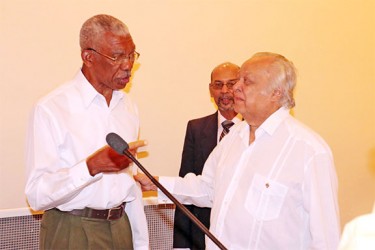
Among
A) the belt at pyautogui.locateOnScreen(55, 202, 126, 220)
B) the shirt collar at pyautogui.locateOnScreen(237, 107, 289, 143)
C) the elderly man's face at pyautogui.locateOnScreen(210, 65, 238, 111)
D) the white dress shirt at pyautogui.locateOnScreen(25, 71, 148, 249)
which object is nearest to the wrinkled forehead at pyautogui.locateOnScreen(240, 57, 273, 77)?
the shirt collar at pyautogui.locateOnScreen(237, 107, 289, 143)

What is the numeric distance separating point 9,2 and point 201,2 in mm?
1382

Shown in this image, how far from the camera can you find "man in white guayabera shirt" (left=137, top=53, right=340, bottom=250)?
216 cm

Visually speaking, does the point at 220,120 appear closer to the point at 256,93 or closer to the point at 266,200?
the point at 256,93

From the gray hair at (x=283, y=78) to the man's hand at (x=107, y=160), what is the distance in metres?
0.72

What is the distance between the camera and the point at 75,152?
231cm

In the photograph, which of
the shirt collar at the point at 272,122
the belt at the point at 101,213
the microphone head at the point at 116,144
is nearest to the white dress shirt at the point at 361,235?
the microphone head at the point at 116,144

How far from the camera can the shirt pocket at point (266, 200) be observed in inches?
86.4

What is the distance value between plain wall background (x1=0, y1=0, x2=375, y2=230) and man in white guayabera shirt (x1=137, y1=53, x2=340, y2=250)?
4.08ft

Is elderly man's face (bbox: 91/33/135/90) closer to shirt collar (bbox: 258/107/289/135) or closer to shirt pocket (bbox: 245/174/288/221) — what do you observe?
shirt collar (bbox: 258/107/289/135)

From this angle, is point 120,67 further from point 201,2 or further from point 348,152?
point 348,152

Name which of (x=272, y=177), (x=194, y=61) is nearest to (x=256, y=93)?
(x=272, y=177)

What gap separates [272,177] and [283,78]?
48 centimetres

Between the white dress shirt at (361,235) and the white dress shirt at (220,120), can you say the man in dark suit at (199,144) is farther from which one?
the white dress shirt at (361,235)

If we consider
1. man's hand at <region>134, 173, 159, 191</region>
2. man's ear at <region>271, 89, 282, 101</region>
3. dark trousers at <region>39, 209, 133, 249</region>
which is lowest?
dark trousers at <region>39, 209, 133, 249</region>
